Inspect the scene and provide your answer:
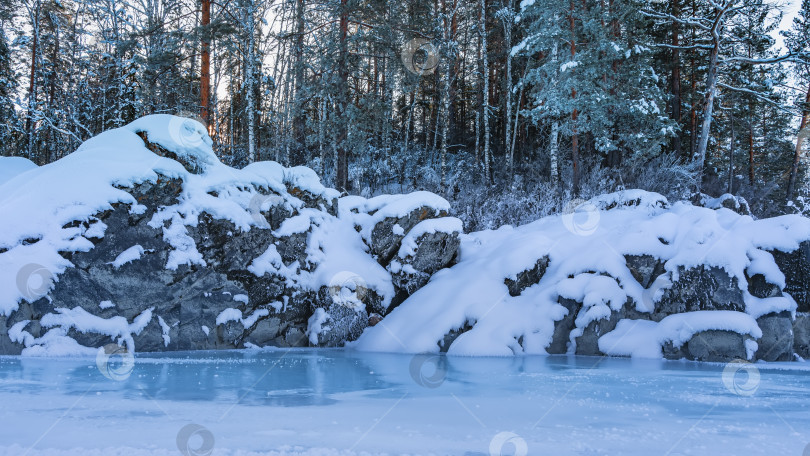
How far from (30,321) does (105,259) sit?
1.01 m

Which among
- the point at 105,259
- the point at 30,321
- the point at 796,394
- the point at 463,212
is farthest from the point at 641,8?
the point at 30,321

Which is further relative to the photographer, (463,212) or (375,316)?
(463,212)

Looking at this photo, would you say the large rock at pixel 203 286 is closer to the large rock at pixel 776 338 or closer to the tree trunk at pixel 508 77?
the large rock at pixel 776 338

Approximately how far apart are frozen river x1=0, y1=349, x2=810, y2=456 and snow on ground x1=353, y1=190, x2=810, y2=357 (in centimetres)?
118

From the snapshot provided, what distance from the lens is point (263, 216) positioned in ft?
25.7

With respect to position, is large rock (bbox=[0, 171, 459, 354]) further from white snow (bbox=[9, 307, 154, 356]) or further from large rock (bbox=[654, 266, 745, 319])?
large rock (bbox=[654, 266, 745, 319])

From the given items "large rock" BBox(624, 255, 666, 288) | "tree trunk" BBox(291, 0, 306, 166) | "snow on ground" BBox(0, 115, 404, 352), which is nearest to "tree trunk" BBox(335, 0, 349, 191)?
"tree trunk" BBox(291, 0, 306, 166)

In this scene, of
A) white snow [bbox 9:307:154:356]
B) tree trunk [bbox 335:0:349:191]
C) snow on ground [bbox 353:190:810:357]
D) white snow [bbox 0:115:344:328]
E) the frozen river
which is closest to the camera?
the frozen river

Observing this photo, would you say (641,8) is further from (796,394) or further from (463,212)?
(796,394)

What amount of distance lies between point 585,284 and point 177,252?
552 centimetres

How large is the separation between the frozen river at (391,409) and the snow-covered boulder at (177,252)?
34.2 inches

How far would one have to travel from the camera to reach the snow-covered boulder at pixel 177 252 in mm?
6039

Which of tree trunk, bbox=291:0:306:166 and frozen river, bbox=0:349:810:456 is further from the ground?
tree trunk, bbox=291:0:306:166

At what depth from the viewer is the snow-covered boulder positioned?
19.8 ft
